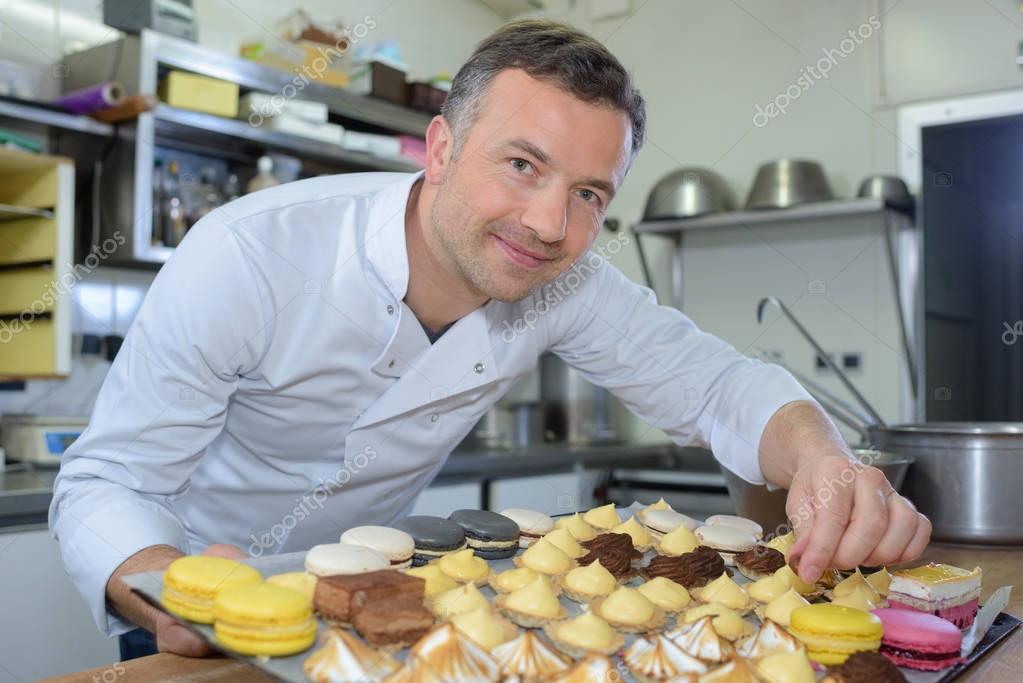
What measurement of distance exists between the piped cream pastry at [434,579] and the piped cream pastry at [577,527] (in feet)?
0.97

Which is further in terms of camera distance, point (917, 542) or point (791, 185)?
point (791, 185)

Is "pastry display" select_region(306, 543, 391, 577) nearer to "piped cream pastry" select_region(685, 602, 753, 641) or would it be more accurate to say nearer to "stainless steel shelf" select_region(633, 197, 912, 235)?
"piped cream pastry" select_region(685, 602, 753, 641)

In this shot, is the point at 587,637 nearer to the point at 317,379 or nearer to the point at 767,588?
the point at 767,588

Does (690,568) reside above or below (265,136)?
below

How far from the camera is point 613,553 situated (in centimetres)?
113

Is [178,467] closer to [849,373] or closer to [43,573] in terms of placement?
[43,573]

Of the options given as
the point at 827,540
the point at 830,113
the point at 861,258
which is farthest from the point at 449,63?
the point at 827,540

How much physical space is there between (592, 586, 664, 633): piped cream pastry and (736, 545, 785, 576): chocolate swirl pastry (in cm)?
24

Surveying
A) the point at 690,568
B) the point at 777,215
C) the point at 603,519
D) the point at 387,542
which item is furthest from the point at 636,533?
the point at 777,215

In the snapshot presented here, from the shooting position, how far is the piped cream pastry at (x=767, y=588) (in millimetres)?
1050

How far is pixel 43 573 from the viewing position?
6.46 feet

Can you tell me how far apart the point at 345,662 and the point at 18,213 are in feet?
6.81

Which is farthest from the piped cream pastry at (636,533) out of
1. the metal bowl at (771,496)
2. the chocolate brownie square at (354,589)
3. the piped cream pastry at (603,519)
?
the chocolate brownie square at (354,589)

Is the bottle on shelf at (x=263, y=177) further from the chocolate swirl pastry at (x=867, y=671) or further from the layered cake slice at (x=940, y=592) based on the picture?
the chocolate swirl pastry at (x=867, y=671)
